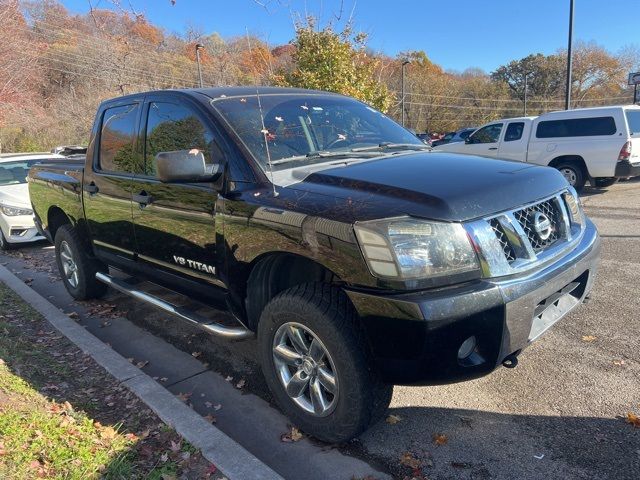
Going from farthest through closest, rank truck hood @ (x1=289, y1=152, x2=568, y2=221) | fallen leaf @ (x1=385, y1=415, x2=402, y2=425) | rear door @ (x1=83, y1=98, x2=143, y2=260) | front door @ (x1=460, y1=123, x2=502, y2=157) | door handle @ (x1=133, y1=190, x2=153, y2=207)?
front door @ (x1=460, y1=123, x2=502, y2=157) → rear door @ (x1=83, y1=98, x2=143, y2=260) → door handle @ (x1=133, y1=190, x2=153, y2=207) → fallen leaf @ (x1=385, y1=415, x2=402, y2=425) → truck hood @ (x1=289, y1=152, x2=568, y2=221)

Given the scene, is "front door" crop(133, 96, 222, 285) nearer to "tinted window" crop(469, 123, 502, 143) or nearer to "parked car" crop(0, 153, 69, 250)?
"parked car" crop(0, 153, 69, 250)

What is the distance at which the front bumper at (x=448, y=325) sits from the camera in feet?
7.54

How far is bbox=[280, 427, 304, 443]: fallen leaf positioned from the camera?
2.94 metres

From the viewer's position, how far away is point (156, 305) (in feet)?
13.0

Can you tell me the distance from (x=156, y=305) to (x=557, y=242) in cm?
289

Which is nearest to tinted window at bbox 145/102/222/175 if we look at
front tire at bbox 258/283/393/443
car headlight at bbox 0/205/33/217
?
front tire at bbox 258/283/393/443

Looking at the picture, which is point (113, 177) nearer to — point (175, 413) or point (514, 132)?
point (175, 413)

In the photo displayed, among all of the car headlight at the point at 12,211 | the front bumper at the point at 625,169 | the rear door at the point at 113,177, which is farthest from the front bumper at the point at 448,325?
the front bumper at the point at 625,169

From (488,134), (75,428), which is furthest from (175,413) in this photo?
(488,134)

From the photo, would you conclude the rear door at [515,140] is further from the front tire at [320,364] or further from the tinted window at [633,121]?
the front tire at [320,364]

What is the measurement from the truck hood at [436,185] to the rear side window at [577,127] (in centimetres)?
923

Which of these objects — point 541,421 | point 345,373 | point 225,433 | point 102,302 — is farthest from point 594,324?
point 102,302

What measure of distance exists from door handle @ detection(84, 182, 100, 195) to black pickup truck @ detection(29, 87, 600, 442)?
1.55 ft

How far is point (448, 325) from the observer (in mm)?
2301
